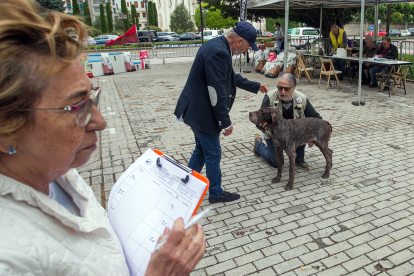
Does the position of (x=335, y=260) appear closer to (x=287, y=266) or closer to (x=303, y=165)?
(x=287, y=266)

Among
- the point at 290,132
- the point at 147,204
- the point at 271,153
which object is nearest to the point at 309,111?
the point at 290,132

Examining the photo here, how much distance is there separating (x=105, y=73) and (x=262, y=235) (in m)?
15.4

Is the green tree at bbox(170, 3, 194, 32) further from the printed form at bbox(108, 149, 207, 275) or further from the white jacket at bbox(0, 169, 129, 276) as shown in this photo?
the white jacket at bbox(0, 169, 129, 276)

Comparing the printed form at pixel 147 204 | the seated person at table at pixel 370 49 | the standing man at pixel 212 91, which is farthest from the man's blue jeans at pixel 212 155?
the seated person at table at pixel 370 49

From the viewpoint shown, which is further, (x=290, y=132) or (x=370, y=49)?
(x=370, y=49)

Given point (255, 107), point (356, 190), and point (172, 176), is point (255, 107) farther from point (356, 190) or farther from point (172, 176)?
point (172, 176)

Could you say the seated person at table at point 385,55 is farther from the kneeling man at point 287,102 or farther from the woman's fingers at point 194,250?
the woman's fingers at point 194,250

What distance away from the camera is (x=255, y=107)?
909 centimetres

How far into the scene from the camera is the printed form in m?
1.19

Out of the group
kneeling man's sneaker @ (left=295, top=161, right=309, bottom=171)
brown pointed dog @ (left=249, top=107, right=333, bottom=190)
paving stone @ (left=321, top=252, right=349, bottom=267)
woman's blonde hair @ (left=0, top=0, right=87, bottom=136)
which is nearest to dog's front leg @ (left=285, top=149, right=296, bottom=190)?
brown pointed dog @ (left=249, top=107, right=333, bottom=190)

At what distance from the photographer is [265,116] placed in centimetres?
414

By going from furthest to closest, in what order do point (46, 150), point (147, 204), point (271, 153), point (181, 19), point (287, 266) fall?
1. point (181, 19)
2. point (271, 153)
3. point (287, 266)
4. point (147, 204)
5. point (46, 150)

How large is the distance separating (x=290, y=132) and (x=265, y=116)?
0.43 metres

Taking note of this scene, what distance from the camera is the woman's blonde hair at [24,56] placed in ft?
2.63
